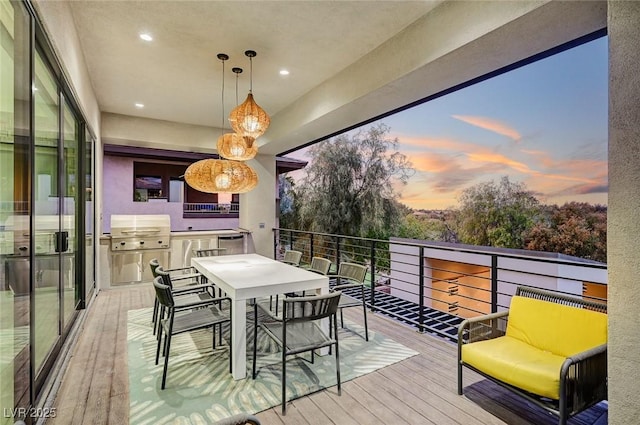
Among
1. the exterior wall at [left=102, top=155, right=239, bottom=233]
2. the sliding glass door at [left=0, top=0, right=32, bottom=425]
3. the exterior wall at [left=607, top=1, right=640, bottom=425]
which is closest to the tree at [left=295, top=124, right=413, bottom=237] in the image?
the exterior wall at [left=102, top=155, right=239, bottom=233]

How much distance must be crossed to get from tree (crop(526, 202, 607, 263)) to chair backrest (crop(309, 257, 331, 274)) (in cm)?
331

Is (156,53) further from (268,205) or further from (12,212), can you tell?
(268,205)

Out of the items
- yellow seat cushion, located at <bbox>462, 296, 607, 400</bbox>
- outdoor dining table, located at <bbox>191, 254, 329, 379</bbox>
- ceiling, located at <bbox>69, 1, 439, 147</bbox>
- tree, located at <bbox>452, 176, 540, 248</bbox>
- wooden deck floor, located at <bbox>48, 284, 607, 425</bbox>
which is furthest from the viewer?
tree, located at <bbox>452, 176, 540, 248</bbox>

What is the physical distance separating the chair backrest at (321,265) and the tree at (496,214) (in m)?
3.48

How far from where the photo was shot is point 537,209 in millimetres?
4910

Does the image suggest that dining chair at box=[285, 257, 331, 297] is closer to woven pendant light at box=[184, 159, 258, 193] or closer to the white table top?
the white table top

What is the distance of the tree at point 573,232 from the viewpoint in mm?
3982

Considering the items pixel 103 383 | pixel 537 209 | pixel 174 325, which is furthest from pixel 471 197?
pixel 103 383

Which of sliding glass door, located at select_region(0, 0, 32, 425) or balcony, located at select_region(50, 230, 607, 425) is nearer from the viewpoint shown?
sliding glass door, located at select_region(0, 0, 32, 425)

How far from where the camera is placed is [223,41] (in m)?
3.24

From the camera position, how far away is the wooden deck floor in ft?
6.64

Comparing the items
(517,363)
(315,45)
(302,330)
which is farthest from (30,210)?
(517,363)

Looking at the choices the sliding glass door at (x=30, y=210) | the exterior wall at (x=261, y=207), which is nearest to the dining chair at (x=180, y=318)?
the sliding glass door at (x=30, y=210)

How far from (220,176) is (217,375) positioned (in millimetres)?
2182
